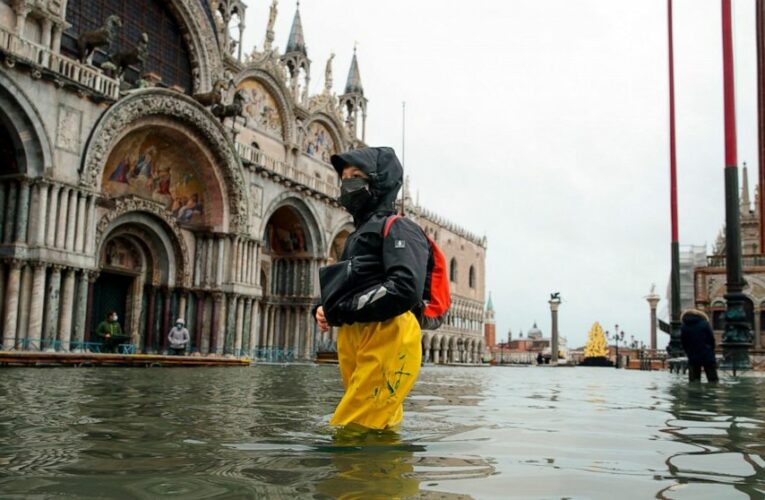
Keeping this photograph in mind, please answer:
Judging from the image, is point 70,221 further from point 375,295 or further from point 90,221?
point 375,295

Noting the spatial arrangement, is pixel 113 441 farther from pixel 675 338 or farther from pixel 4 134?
pixel 675 338

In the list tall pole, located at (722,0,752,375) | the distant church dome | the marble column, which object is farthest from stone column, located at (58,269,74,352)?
the distant church dome

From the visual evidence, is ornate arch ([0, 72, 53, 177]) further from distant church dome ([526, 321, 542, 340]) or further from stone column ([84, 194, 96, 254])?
distant church dome ([526, 321, 542, 340])

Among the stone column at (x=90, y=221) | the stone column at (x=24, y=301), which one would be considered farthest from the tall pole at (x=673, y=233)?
the stone column at (x=24, y=301)

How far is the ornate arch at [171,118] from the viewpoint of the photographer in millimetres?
17156

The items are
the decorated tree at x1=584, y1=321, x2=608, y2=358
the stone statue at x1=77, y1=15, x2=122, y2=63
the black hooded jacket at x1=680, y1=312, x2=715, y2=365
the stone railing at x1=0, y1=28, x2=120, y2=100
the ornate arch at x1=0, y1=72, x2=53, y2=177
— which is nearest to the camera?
the black hooded jacket at x1=680, y1=312, x2=715, y2=365

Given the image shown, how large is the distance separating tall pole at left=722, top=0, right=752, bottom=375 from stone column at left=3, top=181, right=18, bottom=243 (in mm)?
14201

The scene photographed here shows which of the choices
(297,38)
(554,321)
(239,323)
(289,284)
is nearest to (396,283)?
(239,323)

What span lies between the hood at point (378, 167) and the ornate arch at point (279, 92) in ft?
75.0

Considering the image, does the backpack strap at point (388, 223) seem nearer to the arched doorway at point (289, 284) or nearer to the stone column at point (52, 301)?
the stone column at point (52, 301)

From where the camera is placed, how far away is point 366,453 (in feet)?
9.29

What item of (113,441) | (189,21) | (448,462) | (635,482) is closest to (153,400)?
(113,441)

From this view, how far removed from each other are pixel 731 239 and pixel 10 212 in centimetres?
1440

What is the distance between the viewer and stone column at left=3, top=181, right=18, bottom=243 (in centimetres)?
1583
